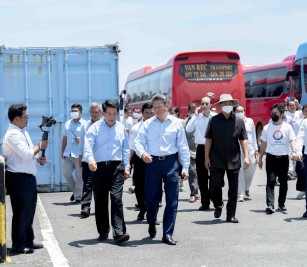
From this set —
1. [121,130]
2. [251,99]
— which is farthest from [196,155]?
[251,99]

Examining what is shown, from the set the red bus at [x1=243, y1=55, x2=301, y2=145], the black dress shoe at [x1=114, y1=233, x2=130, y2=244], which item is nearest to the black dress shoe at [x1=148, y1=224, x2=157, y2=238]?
the black dress shoe at [x1=114, y1=233, x2=130, y2=244]

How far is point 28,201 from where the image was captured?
8.66 metres

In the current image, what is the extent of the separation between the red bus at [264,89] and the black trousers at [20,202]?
70.3 ft

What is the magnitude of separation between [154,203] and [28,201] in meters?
1.77

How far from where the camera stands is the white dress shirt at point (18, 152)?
852 cm

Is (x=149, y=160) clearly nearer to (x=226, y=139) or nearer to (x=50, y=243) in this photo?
(x=50, y=243)

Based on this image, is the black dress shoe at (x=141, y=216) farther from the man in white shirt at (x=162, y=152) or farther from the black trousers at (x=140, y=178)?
the man in white shirt at (x=162, y=152)

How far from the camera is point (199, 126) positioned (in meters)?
13.2

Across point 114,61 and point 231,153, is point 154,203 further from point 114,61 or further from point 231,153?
point 114,61

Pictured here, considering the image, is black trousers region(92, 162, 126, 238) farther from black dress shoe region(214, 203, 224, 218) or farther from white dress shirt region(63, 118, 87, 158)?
white dress shirt region(63, 118, 87, 158)

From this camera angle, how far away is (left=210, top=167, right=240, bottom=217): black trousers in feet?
36.7

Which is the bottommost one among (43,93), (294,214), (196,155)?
(294,214)

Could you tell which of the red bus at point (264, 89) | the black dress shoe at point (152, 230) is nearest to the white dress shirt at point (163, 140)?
the black dress shoe at point (152, 230)

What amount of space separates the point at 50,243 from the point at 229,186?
299 cm
